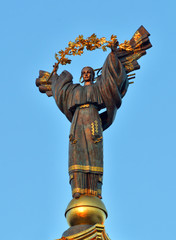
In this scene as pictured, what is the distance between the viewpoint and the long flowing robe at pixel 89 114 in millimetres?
12836

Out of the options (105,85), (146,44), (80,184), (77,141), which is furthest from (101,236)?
(146,44)

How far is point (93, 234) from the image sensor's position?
38.8 feet

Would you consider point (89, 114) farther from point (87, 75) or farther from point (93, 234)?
point (93, 234)

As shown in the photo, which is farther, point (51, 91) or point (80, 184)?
point (51, 91)

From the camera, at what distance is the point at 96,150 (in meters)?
13.1

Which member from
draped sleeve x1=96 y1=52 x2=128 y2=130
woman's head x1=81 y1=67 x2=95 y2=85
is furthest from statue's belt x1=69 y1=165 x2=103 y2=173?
woman's head x1=81 y1=67 x2=95 y2=85

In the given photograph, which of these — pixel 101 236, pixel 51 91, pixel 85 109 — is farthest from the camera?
pixel 51 91

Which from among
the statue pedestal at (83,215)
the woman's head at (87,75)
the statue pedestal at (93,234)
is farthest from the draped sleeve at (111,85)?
the statue pedestal at (93,234)

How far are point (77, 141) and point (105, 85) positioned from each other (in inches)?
49.9

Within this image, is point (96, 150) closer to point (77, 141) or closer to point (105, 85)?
point (77, 141)

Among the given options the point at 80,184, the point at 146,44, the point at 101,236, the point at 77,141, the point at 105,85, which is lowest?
the point at 101,236

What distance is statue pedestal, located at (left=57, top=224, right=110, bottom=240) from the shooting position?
38.6 ft

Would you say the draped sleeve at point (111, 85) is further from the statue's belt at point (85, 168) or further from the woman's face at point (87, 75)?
the statue's belt at point (85, 168)

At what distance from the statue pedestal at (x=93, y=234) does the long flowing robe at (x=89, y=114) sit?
94cm
